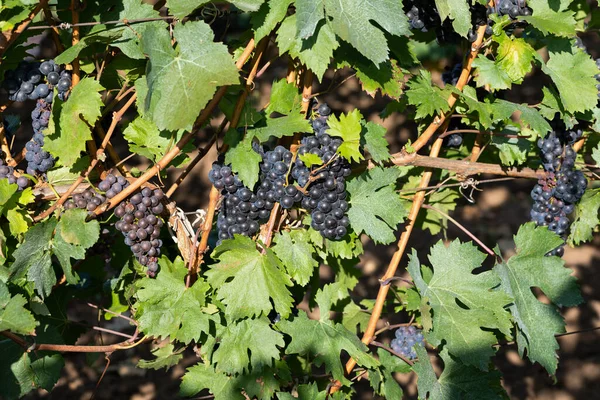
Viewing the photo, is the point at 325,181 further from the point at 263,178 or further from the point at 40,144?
the point at 40,144

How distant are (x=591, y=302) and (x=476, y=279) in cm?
199

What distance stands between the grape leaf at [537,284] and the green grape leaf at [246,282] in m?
0.75

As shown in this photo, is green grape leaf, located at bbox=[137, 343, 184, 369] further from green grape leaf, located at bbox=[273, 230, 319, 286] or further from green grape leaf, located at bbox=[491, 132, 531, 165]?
green grape leaf, located at bbox=[491, 132, 531, 165]

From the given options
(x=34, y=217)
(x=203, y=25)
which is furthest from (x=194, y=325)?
(x=203, y=25)

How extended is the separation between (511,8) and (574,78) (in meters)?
0.33

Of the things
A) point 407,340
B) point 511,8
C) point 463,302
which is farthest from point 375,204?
point 511,8

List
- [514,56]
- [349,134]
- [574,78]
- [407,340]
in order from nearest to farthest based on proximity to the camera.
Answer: [349,134] → [514,56] → [574,78] → [407,340]

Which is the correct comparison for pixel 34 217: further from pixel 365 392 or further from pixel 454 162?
pixel 365 392

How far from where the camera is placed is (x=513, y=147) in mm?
2553

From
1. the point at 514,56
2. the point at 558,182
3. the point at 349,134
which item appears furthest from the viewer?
the point at 558,182

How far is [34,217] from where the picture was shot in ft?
7.06

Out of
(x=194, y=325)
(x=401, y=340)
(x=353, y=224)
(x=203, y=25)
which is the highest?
(x=203, y=25)

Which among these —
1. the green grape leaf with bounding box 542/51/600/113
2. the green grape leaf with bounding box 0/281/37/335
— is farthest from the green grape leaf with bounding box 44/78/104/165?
the green grape leaf with bounding box 542/51/600/113

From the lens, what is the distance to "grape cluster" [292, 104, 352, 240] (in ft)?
6.86
